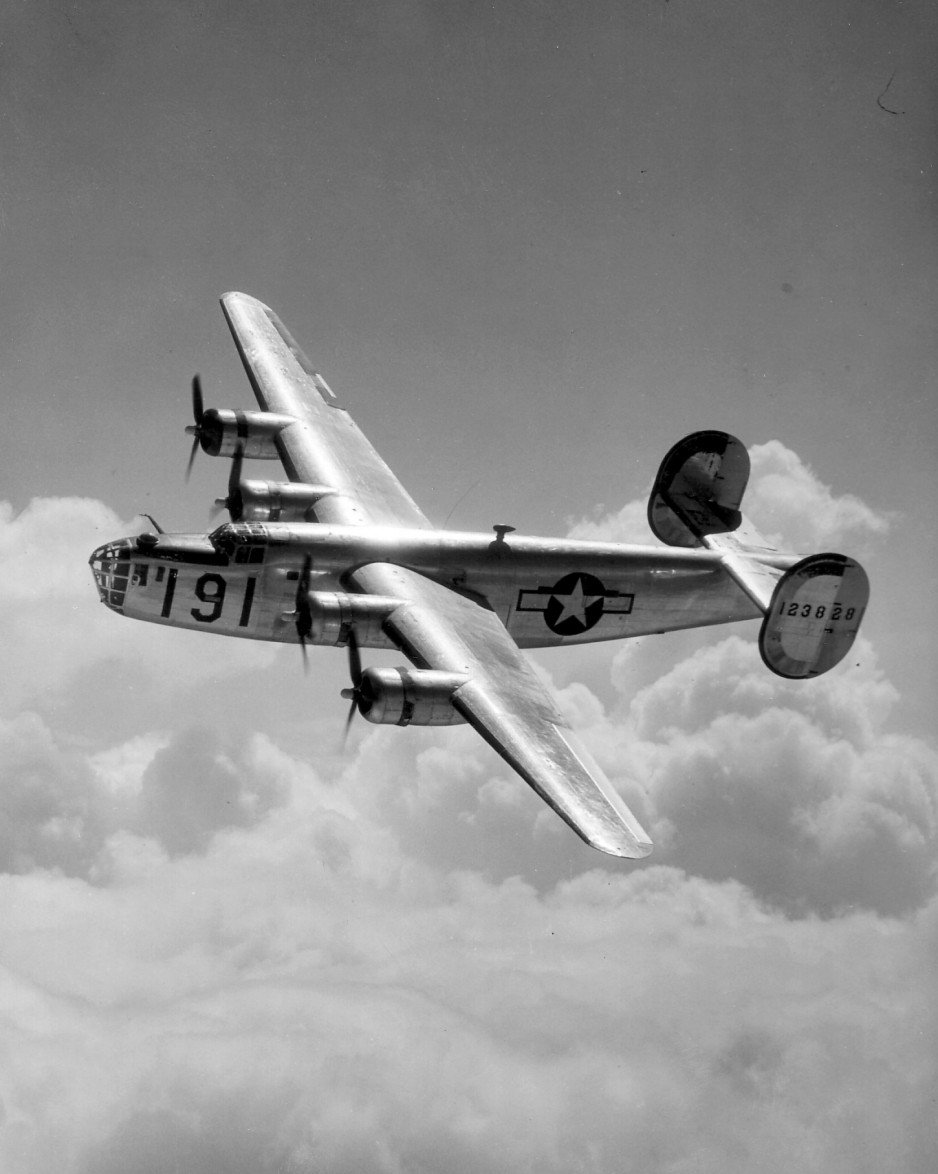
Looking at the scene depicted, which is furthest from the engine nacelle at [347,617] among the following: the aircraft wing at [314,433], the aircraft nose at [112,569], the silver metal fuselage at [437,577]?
the aircraft nose at [112,569]

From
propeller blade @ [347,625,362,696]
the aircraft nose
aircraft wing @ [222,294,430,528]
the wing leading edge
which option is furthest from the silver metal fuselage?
aircraft wing @ [222,294,430,528]

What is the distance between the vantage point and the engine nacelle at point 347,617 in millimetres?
24953

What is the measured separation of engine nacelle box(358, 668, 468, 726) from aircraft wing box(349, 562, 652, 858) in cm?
32

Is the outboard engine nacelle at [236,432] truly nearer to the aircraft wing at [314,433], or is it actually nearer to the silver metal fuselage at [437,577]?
the aircraft wing at [314,433]

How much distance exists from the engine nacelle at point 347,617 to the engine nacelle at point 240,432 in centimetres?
873

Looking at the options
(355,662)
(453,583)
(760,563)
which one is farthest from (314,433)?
(760,563)

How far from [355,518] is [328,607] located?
5.99 meters

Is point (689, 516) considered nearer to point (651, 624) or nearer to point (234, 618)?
point (651, 624)

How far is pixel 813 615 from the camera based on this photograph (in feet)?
94.7

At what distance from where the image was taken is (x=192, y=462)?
3266 cm

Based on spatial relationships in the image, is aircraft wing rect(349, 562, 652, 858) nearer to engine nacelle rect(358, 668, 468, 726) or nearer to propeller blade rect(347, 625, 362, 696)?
engine nacelle rect(358, 668, 468, 726)

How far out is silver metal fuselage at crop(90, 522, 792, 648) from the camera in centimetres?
2767

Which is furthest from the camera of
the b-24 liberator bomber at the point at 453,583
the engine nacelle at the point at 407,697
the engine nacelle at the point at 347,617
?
the engine nacelle at the point at 347,617

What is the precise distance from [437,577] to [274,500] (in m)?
5.08
